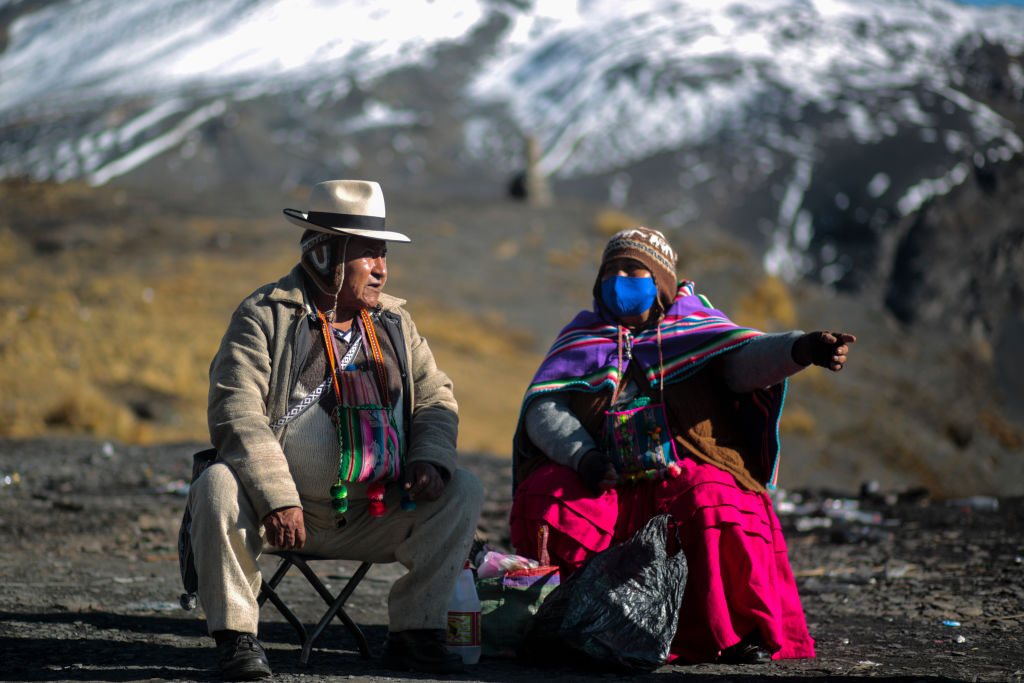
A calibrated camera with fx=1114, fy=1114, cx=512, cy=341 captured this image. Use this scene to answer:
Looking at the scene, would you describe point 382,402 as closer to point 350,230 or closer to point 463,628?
point 350,230

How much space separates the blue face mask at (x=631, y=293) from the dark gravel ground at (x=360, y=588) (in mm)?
1432

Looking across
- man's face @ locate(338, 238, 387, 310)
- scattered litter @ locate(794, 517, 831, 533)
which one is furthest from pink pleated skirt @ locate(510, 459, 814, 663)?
scattered litter @ locate(794, 517, 831, 533)

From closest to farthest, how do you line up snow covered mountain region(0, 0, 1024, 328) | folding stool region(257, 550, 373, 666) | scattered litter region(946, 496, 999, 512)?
folding stool region(257, 550, 373, 666), scattered litter region(946, 496, 999, 512), snow covered mountain region(0, 0, 1024, 328)

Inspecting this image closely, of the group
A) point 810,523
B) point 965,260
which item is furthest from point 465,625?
point 965,260

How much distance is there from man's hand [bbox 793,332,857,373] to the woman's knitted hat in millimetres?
704

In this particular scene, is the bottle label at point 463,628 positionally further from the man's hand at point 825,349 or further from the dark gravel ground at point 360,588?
the man's hand at point 825,349

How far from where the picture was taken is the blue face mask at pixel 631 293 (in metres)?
4.48

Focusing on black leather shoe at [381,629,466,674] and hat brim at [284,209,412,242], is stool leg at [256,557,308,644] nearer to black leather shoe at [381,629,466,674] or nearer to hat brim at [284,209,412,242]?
black leather shoe at [381,629,466,674]

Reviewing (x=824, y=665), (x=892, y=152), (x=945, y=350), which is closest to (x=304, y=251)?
(x=824, y=665)

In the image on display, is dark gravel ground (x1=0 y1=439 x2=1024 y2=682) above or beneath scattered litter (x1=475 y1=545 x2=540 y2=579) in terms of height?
beneath

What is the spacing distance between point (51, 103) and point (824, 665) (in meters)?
132

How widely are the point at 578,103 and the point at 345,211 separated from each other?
12867 cm

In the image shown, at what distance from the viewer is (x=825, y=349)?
12.9 ft

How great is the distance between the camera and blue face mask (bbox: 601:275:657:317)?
448 cm
